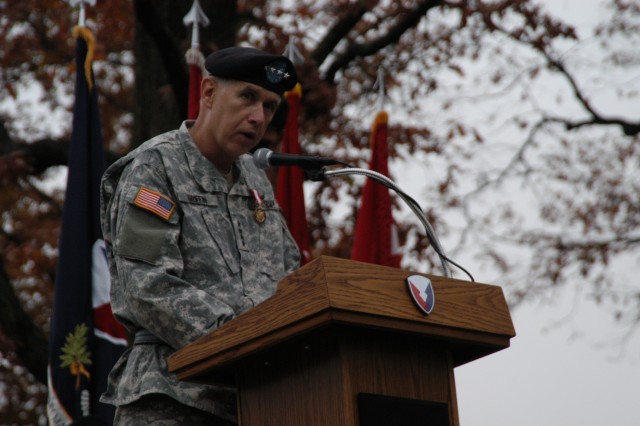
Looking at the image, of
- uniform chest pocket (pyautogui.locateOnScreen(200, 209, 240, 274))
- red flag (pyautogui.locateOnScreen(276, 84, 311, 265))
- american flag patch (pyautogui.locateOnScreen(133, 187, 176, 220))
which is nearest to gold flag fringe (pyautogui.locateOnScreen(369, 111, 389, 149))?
red flag (pyautogui.locateOnScreen(276, 84, 311, 265))

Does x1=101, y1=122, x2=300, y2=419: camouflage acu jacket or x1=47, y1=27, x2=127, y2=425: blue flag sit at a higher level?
x1=47, y1=27, x2=127, y2=425: blue flag

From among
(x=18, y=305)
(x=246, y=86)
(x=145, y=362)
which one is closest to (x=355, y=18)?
(x=18, y=305)

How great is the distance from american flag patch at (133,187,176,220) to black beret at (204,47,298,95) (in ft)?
1.72

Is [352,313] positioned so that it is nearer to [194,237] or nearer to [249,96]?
[194,237]

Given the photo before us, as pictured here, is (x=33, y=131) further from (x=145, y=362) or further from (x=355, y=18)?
(x=145, y=362)

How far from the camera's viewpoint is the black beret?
3.41 meters

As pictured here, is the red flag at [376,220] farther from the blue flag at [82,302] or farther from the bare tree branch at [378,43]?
the blue flag at [82,302]

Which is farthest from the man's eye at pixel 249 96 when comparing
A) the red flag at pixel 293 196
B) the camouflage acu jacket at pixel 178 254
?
the red flag at pixel 293 196

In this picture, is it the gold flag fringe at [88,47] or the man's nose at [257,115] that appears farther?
the gold flag fringe at [88,47]

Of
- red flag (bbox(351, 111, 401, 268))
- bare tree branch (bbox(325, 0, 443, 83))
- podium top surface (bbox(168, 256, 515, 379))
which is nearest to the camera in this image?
podium top surface (bbox(168, 256, 515, 379))

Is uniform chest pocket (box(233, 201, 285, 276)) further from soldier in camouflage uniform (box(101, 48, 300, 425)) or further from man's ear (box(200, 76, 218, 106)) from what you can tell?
man's ear (box(200, 76, 218, 106))

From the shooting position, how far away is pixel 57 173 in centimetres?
1287

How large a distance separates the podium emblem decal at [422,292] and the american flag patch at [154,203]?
895mm

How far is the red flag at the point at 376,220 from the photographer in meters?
7.13
